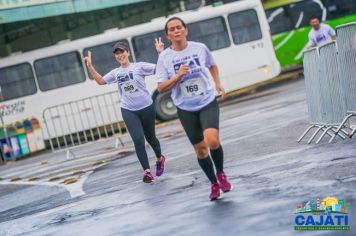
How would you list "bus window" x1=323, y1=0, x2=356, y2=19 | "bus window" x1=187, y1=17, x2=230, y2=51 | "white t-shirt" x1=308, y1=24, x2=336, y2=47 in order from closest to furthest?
"white t-shirt" x1=308, y1=24, x2=336, y2=47 → "bus window" x1=187, y1=17, x2=230, y2=51 → "bus window" x1=323, y1=0, x2=356, y2=19

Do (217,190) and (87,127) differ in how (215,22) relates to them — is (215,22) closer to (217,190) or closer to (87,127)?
(87,127)

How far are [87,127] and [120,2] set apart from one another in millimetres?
9759

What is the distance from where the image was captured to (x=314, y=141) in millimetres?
9867

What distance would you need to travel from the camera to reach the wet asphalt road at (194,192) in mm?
5848

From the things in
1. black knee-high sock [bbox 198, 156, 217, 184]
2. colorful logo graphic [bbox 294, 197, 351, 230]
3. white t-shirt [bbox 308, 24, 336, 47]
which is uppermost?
white t-shirt [bbox 308, 24, 336, 47]

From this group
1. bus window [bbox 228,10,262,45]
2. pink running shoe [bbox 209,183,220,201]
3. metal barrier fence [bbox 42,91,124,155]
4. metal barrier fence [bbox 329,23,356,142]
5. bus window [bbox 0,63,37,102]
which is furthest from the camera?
bus window [bbox 228,10,262,45]

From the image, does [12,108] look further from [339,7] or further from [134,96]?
[134,96]

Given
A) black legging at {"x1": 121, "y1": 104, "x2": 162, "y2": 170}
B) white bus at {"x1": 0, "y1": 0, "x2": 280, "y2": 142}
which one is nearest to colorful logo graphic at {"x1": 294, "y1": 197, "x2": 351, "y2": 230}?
black legging at {"x1": 121, "y1": 104, "x2": 162, "y2": 170}

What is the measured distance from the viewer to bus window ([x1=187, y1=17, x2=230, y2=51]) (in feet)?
76.1

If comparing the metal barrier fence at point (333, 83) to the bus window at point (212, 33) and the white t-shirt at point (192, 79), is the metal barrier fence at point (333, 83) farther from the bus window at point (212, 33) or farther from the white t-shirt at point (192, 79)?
the bus window at point (212, 33)

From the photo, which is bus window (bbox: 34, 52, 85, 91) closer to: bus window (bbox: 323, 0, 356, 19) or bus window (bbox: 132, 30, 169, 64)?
bus window (bbox: 132, 30, 169, 64)

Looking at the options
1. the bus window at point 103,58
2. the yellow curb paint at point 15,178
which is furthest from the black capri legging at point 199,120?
the bus window at point 103,58

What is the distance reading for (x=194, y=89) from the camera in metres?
7.00


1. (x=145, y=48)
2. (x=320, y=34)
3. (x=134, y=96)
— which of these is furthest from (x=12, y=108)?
(x=134, y=96)
